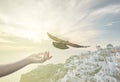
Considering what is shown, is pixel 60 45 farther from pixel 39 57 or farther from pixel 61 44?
pixel 39 57

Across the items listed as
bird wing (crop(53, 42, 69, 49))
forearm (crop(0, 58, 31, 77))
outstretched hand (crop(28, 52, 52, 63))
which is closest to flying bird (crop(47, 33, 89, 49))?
bird wing (crop(53, 42, 69, 49))

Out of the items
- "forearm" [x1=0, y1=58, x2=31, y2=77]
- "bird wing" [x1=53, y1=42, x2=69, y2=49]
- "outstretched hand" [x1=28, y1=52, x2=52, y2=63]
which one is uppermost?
"bird wing" [x1=53, y1=42, x2=69, y2=49]

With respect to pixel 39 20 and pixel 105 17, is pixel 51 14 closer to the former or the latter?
pixel 39 20

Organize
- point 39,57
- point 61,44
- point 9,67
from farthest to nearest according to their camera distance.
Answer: point 61,44 → point 39,57 → point 9,67

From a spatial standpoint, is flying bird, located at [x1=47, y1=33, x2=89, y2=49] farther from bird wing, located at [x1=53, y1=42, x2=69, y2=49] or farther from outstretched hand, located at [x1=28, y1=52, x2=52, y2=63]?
outstretched hand, located at [x1=28, y1=52, x2=52, y2=63]

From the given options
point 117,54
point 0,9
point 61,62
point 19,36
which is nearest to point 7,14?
point 0,9

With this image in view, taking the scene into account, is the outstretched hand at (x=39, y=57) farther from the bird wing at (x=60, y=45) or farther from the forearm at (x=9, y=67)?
the bird wing at (x=60, y=45)

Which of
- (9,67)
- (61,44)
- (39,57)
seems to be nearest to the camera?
(9,67)

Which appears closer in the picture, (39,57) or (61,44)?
(39,57)

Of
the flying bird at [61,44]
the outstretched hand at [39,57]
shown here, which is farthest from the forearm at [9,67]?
the flying bird at [61,44]

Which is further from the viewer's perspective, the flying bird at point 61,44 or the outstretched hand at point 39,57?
the flying bird at point 61,44

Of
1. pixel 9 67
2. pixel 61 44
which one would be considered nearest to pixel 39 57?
pixel 9 67

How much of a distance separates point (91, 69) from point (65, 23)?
58cm

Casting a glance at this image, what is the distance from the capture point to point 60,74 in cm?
233
